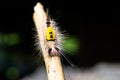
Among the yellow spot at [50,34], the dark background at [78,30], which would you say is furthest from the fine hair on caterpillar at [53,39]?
the dark background at [78,30]

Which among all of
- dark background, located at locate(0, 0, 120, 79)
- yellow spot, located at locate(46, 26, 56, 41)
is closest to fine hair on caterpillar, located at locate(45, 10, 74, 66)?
yellow spot, located at locate(46, 26, 56, 41)

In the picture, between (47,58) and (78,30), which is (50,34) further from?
(78,30)

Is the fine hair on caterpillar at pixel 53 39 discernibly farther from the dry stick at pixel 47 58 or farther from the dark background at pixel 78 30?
the dark background at pixel 78 30

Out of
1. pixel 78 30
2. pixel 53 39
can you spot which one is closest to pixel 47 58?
pixel 53 39

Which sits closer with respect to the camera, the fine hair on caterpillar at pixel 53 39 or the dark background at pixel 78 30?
the fine hair on caterpillar at pixel 53 39

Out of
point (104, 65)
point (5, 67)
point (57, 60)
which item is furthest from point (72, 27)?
point (57, 60)
